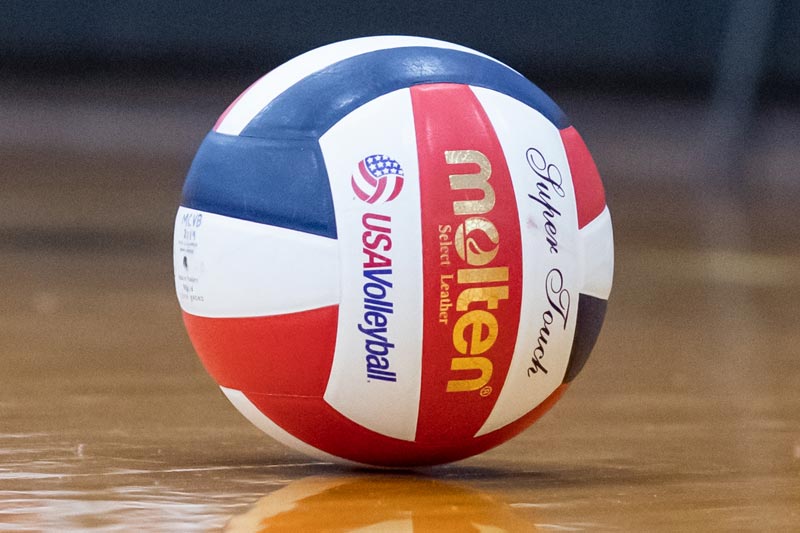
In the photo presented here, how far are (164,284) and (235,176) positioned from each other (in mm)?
3154

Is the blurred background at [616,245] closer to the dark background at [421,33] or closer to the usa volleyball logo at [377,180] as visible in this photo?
the dark background at [421,33]

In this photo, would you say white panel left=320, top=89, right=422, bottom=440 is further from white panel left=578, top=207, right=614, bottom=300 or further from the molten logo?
white panel left=578, top=207, right=614, bottom=300

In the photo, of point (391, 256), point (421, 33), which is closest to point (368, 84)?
point (391, 256)

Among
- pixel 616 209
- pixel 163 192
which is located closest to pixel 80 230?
pixel 163 192

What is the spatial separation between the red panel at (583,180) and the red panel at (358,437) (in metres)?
0.35

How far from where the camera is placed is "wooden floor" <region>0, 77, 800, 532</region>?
259cm

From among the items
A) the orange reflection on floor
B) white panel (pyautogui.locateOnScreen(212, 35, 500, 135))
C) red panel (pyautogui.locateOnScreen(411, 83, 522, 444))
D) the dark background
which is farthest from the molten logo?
the dark background

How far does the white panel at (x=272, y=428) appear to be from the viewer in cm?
282

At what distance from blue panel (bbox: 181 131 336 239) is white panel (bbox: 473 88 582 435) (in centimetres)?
36

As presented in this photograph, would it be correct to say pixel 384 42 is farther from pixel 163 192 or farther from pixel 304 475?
pixel 163 192

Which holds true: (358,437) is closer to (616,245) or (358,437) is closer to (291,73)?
(291,73)

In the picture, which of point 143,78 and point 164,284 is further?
point 143,78

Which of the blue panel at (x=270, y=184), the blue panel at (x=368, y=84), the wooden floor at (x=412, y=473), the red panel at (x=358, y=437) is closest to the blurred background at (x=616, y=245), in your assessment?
the wooden floor at (x=412, y=473)

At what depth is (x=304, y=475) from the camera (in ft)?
9.46
